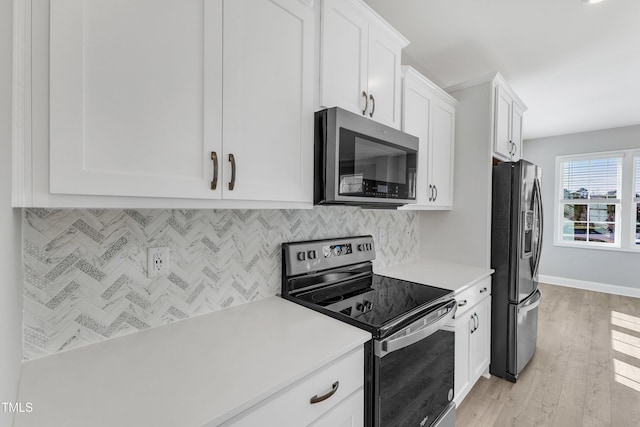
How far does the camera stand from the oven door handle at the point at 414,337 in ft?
3.63

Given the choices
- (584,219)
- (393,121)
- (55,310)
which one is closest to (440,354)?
(393,121)

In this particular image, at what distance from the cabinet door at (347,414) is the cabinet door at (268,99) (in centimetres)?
78

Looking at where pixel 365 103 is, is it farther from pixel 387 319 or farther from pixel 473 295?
pixel 473 295

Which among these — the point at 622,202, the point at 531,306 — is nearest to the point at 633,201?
the point at 622,202

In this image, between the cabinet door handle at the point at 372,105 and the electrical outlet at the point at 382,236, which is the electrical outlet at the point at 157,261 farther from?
the electrical outlet at the point at 382,236

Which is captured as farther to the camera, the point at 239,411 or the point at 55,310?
the point at 55,310

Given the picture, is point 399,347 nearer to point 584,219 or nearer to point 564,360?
point 564,360

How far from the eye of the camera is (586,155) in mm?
4832

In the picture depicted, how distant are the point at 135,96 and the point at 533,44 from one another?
286 centimetres

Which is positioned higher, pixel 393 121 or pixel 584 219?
pixel 393 121

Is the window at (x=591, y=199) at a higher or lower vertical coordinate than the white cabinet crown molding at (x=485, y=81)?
lower

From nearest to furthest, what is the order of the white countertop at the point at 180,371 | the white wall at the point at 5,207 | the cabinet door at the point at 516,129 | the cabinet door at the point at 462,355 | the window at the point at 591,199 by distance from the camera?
the white wall at the point at 5,207
the white countertop at the point at 180,371
the cabinet door at the point at 462,355
the cabinet door at the point at 516,129
the window at the point at 591,199

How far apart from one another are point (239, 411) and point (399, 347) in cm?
68

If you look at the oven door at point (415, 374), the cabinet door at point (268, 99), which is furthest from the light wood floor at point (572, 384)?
the cabinet door at point (268, 99)
